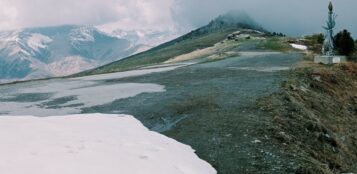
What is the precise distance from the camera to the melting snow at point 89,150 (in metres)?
14.4

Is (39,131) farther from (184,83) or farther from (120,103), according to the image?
(184,83)

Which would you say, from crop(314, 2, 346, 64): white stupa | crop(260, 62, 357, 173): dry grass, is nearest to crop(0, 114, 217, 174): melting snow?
crop(260, 62, 357, 173): dry grass

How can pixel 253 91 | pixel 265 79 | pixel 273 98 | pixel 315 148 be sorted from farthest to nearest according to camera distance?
pixel 265 79 < pixel 253 91 < pixel 273 98 < pixel 315 148

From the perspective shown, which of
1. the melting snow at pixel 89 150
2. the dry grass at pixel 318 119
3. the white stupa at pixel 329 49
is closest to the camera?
the melting snow at pixel 89 150

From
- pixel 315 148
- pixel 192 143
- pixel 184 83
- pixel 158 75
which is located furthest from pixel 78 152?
pixel 158 75

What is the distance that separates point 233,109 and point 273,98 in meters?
3.79

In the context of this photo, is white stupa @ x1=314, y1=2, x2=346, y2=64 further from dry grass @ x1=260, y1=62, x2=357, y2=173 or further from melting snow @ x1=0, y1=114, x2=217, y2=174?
melting snow @ x1=0, y1=114, x2=217, y2=174

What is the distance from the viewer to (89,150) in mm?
16438

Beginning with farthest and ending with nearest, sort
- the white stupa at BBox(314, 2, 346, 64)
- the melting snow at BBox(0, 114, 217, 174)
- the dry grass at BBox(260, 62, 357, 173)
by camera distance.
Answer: the white stupa at BBox(314, 2, 346, 64) < the dry grass at BBox(260, 62, 357, 173) < the melting snow at BBox(0, 114, 217, 174)

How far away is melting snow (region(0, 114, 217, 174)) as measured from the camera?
14375 millimetres

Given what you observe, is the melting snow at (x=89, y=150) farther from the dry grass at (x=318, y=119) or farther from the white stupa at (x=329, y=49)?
the white stupa at (x=329, y=49)

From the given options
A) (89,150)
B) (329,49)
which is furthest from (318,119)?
(329,49)

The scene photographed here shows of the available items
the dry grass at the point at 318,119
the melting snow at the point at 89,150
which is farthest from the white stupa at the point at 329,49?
the melting snow at the point at 89,150

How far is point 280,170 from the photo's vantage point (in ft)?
53.1
